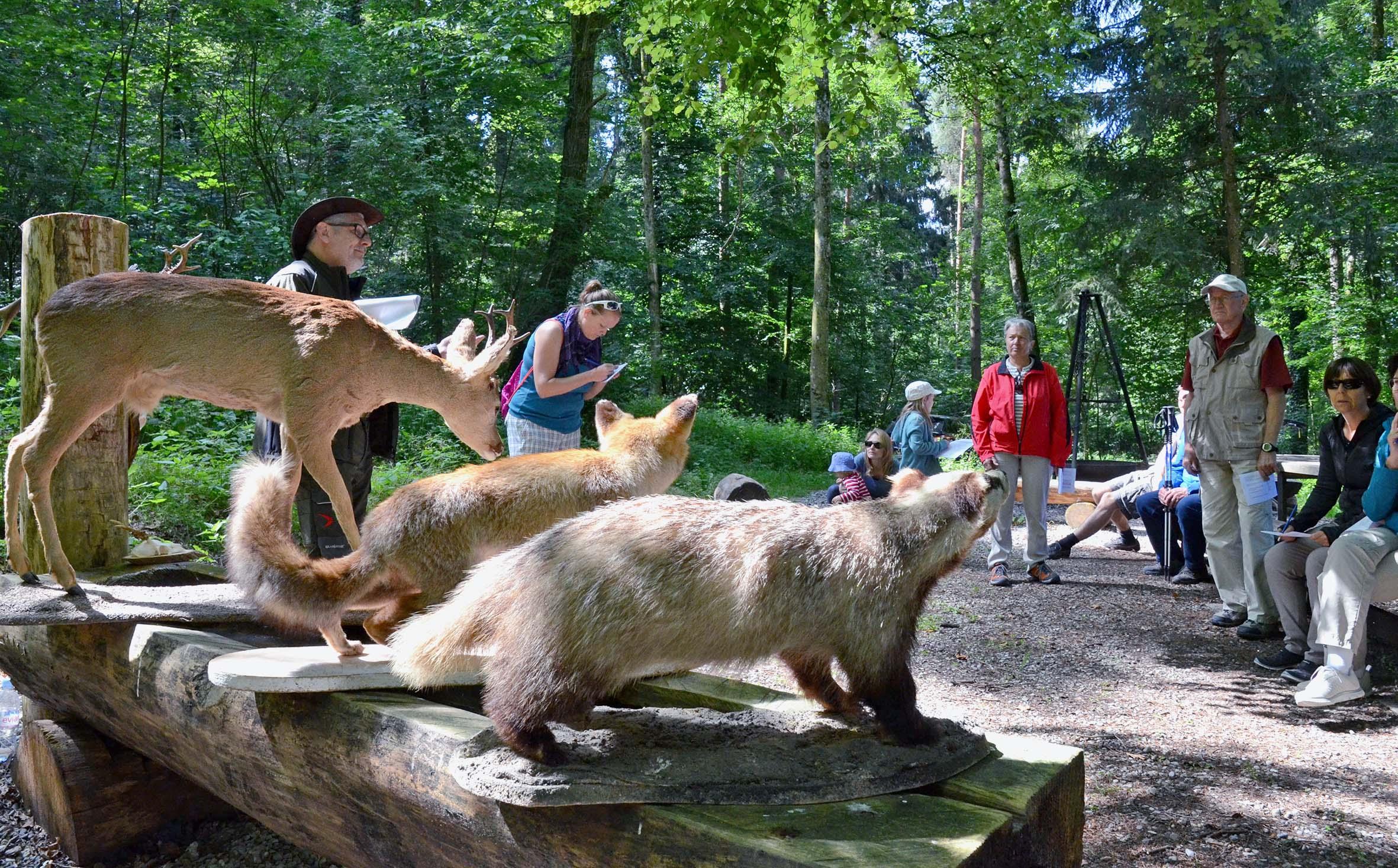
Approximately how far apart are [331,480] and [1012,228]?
1940cm

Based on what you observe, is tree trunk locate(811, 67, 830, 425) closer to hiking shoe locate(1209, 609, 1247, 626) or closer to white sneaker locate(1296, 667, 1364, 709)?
hiking shoe locate(1209, 609, 1247, 626)

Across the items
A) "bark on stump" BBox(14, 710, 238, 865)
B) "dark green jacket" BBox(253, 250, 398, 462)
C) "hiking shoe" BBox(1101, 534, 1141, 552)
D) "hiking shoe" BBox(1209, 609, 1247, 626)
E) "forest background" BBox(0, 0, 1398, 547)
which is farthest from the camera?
"forest background" BBox(0, 0, 1398, 547)

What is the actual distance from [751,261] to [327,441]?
22.3 meters

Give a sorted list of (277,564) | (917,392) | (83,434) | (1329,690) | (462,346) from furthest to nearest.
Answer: (917,392)
(1329,690)
(83,434)
(462,346)
(277,564)

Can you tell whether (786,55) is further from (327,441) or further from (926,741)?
(926,741)

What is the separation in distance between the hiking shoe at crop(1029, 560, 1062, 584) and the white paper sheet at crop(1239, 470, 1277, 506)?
2187 mm

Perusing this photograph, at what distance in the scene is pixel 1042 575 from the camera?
8055mm

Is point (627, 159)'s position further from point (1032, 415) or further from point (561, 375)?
point (561, 375)

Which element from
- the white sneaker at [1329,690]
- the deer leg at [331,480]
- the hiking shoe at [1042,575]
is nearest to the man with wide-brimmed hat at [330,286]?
the deer leg at [331,480]

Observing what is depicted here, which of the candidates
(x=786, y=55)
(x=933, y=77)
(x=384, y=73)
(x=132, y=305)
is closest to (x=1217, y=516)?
(x=786, y=55)

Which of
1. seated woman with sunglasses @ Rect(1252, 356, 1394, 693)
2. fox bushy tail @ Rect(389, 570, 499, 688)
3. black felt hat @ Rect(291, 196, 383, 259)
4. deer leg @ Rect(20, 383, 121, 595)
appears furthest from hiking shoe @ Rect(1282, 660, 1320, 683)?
deer leg @ Rect(20, 383, 121, 595)

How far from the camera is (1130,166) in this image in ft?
56.5

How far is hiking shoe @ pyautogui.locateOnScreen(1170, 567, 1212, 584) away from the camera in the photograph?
26.5ft

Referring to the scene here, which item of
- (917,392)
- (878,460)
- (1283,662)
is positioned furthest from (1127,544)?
(1283,662)
